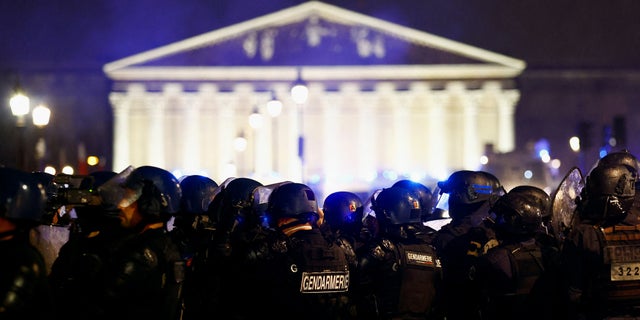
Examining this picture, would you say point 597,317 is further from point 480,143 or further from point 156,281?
point 480,143

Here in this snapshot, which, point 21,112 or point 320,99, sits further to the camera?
point 320,99

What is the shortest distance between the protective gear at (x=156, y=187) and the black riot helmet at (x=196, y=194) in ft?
3.91

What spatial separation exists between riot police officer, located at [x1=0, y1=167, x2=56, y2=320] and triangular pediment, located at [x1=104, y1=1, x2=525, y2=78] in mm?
54412

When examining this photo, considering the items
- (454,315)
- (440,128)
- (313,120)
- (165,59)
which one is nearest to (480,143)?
(440,128)

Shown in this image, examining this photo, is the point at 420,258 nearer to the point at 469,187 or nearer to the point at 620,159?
the point at 469,187

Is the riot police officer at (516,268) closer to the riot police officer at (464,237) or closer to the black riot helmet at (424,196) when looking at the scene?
the riot police officer at (464,237)

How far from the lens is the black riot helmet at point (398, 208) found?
623 cm

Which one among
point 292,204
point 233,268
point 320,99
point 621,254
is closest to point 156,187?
point 233,268

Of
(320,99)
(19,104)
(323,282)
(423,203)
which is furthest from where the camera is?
(320,99)

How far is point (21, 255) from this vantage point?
170 inches

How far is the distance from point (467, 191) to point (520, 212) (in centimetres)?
174

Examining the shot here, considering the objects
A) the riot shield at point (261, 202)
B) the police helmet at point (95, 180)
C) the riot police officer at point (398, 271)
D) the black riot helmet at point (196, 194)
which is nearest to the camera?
the riot police officer at point (398, 271)

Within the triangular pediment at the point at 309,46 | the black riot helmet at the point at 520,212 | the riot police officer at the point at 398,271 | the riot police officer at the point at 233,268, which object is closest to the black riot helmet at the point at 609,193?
the black riot helmet at the point at 520,212

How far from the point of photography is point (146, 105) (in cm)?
6162
